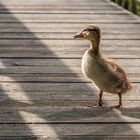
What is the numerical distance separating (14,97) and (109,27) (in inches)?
135

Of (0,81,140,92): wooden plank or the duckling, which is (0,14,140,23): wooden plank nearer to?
(0,81,140,92): wooden plank

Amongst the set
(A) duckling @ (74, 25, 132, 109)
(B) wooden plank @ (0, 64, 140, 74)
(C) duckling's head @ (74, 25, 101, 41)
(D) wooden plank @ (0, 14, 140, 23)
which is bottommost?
(D) wooden plank @ (0, 14, 140, 23)

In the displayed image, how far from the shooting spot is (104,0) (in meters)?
10.1

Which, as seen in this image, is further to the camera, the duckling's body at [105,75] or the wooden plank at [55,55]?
the wooden plank at [55,55]

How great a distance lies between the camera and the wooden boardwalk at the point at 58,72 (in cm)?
396

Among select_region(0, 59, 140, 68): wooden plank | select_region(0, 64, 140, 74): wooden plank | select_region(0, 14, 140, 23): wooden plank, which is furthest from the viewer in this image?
select_region(0, 14, 140, 23): wooden plank

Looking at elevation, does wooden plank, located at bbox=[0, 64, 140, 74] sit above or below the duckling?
below

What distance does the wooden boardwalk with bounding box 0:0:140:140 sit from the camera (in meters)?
3.96

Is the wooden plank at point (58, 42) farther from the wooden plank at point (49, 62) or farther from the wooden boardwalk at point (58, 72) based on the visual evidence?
the wooden plank at point (49, 62)

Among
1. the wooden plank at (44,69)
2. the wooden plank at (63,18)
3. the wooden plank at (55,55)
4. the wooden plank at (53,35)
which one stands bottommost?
the wooden plank at (63,18)

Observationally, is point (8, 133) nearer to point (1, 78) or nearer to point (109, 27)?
point (1, 78)

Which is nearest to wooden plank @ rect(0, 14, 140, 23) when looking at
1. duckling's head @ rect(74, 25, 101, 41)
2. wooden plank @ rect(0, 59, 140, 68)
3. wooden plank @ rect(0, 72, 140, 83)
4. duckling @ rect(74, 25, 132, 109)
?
wooden plank @ rect(0, 59, 140, 68)

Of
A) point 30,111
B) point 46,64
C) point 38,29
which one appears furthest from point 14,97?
point 38,29

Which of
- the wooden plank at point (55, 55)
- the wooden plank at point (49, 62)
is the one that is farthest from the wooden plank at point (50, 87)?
the wooden plank at point (55, 55)
